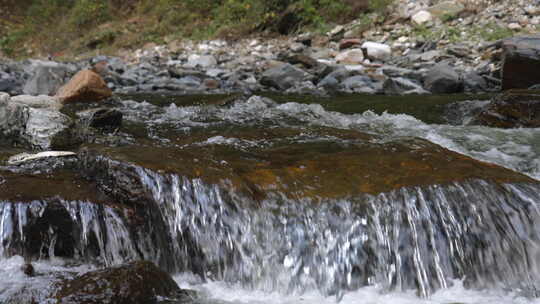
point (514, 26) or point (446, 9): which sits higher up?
point (446, 9)

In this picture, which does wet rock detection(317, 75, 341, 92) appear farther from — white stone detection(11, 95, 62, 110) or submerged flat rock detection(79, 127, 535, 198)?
submerged flat rock detection(79, 127, 535, 198)

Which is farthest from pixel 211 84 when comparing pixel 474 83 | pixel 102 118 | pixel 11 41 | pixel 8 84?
pixel 11 41

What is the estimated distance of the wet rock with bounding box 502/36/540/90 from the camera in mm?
6996

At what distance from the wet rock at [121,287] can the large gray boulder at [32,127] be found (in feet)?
7.85

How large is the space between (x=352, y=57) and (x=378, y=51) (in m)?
0.66

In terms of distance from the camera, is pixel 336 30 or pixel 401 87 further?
pixel 336 30

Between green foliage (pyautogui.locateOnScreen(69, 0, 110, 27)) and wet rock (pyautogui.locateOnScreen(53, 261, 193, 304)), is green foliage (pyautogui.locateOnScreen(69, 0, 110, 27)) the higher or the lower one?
the higher one

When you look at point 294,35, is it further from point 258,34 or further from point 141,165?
point 141,165

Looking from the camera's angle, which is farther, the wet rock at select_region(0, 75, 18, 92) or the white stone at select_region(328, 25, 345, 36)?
the white stone at select_region(328, 25, 345, 36)

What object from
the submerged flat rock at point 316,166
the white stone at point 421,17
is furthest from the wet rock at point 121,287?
the white stone at point 421,17

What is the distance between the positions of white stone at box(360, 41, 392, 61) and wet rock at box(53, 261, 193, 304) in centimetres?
982

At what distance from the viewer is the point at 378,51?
37.5ft

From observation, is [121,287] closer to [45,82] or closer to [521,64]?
[521,64]

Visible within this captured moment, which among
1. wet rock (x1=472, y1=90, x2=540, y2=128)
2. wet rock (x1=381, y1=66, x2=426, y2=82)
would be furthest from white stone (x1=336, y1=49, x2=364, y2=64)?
wet rock (x1=472, y1=90, x2=540, y2=128)
